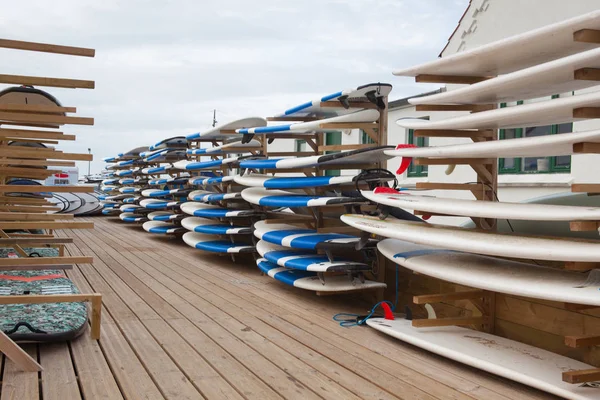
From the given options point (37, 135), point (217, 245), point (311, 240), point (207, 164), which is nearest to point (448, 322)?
point (311, 240)

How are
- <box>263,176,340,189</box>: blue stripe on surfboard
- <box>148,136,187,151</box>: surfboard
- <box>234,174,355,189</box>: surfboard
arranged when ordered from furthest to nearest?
1. <box>148,136,187,151</box>: surfboard
2. <box>263,176,340,189</box>: blue stripe on surfboard
3. <box>234,174,355,189</box>: surfboard

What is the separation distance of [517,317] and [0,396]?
257 centimetres

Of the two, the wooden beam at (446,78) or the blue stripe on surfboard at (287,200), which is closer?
the wooden beam at (446,78)

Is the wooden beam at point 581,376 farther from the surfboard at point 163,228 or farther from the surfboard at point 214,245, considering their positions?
the surfboard at point 163,228

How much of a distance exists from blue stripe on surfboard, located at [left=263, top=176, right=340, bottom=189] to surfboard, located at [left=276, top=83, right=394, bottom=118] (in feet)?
2.06

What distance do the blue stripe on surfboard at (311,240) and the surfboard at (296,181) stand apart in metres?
0.39

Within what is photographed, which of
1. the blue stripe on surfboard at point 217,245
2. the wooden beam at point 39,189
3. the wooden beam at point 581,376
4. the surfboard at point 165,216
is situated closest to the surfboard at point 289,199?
the blue stripe on surfboard at point 217,245

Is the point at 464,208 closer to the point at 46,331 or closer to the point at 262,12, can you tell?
the point at 46,331

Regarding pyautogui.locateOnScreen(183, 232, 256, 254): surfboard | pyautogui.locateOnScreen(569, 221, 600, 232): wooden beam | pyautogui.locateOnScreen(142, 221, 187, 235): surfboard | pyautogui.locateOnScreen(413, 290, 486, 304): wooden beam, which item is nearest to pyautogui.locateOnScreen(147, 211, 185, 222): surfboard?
pyautogui.locateOnScreen(142, 221, 187, 235): surfboard

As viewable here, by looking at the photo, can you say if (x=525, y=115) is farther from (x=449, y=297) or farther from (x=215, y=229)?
(x=215, y=229)

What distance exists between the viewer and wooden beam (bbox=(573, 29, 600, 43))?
97.5 inches

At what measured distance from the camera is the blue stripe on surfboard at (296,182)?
4.36 m

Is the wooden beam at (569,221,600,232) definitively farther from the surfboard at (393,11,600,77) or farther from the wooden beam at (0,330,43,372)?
the wooden beam at (0,330,43,372)

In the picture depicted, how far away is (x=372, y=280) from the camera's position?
4492 millimetres
